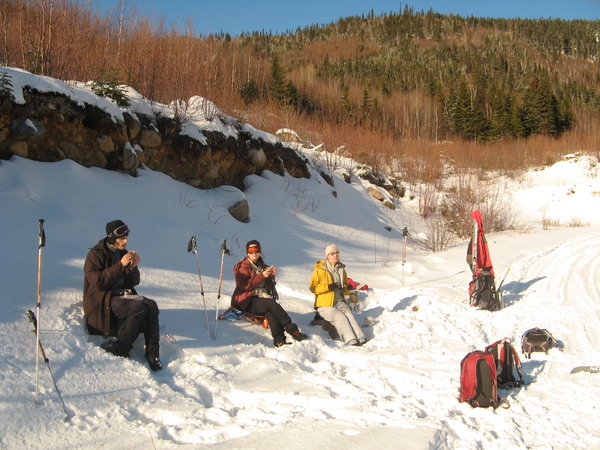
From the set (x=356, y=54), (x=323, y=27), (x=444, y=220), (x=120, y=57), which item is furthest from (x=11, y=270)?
(x=323, y=27)

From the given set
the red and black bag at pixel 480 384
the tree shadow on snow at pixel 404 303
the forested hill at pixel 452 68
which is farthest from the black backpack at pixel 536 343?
the forested hill at pixel 452 68

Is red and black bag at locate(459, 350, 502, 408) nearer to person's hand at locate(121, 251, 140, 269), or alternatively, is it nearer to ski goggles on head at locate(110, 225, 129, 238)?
person's hand at locate(121, 251, 140, 269)

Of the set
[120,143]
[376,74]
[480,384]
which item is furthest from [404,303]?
[376,74]

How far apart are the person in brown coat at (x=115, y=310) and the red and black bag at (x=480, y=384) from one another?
9.09 feet

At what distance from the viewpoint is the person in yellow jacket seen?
563cm

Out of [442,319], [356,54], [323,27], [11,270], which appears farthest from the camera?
[323,27]

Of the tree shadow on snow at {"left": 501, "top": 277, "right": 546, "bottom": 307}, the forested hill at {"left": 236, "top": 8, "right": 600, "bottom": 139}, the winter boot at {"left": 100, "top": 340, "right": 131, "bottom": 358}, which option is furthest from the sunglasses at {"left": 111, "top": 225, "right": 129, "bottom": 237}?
the forested hill at {"left": 236, "top": 8, "right": 600, "bottom": 139}

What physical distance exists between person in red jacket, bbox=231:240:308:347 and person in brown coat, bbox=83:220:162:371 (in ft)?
4.79

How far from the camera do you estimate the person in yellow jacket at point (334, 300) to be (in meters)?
5.63

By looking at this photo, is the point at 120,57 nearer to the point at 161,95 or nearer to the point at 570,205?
the point at 161,95

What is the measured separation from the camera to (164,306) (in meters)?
5.58

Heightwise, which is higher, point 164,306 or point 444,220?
point 444,220

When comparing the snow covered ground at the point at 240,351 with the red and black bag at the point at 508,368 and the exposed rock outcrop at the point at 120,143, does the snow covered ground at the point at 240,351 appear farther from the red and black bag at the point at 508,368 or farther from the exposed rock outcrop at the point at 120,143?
the exposed rock outcrop at the point at 120,143

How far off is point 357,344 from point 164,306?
96.2 inches
